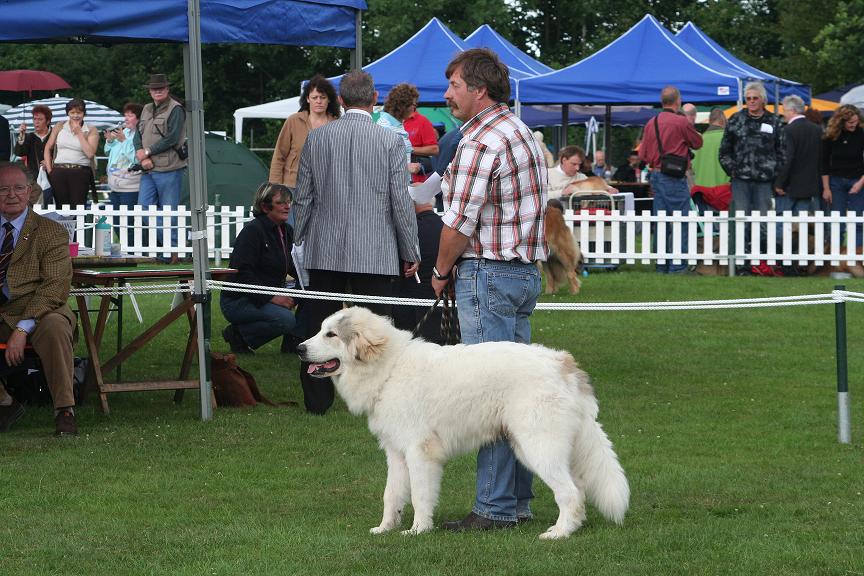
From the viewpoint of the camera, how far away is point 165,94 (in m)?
15.0

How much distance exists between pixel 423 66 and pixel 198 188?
531 inches

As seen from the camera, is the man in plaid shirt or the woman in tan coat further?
the woman in tan coat

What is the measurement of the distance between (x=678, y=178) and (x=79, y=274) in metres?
11.2

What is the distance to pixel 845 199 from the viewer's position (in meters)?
17.9

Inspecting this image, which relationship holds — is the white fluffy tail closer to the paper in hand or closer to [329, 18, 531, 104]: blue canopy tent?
the paper in hand

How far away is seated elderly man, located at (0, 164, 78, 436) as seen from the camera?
796 centimetres

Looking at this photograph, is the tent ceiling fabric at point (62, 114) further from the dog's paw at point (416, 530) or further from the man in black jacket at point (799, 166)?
the dog's paw at point (416, 530)

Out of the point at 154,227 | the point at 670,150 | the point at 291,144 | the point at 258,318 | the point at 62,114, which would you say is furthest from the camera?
the point at 62,114

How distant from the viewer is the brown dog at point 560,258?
590 inches

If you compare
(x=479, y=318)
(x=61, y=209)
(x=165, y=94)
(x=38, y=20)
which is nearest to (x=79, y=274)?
(x=38, y=20)

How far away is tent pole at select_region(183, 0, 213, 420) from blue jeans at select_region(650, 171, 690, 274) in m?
10.6

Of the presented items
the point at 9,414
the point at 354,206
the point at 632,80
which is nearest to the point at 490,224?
the point at 354,206

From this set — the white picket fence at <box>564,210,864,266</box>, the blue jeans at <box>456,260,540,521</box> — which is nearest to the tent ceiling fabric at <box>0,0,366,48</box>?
the blue jeans at <box>456,260,540,521</box>

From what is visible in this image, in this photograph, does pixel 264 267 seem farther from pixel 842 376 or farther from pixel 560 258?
pixel 560 258
